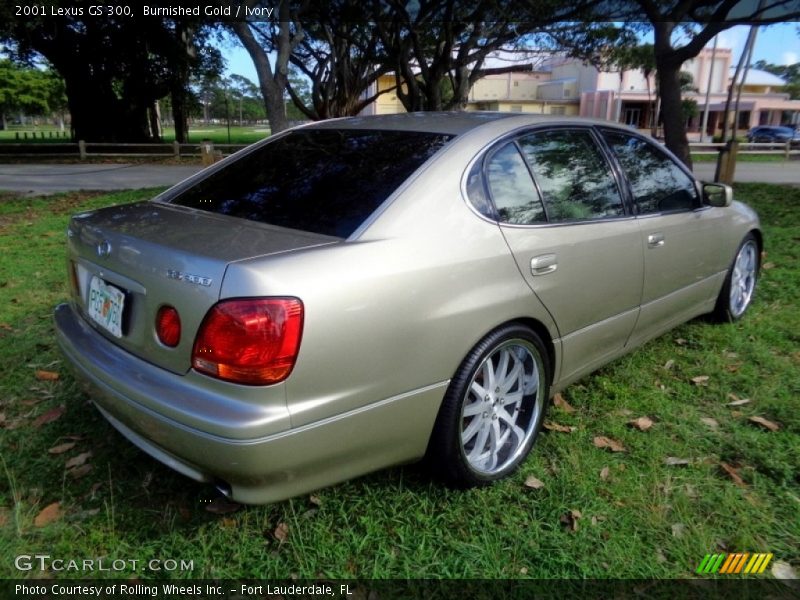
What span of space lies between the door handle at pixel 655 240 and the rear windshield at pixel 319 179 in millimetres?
1296

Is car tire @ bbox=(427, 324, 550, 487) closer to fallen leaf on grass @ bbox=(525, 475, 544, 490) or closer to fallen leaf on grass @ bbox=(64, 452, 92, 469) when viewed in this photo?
fallen leaf on grass @ bbox=(525, 475, 544, 490)

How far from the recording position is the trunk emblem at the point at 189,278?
72.8 inches

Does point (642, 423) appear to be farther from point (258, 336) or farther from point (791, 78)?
point (791, 78)

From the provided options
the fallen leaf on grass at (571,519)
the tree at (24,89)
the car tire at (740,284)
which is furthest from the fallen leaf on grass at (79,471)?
the tree at (24,89)

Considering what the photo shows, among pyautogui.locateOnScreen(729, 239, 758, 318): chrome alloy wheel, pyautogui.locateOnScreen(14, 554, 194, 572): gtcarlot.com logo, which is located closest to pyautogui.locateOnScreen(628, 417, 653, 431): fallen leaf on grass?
pyautogui.locateOnScreen(729, 239, 758, 318): chrome alloy wheel

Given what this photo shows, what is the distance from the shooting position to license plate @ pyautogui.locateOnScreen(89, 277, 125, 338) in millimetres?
2162

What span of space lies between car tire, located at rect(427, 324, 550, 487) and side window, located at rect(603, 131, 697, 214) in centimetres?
120

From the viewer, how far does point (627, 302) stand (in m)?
3.05

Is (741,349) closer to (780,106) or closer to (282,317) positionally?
(282,317)

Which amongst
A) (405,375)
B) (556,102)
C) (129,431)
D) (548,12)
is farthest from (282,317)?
(556,102)

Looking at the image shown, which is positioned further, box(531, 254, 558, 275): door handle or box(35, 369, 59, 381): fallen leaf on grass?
box(35, 369, 59, 381): fallen leaf on grass

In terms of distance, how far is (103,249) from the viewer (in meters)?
2.25

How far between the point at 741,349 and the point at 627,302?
1342 millimetres

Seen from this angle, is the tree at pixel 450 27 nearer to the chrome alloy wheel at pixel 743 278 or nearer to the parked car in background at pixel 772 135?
the chrome alloy wheel at pixel 743 278
